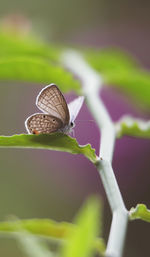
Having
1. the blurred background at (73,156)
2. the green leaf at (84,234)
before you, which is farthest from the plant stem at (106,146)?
the blurred background at (73,156)

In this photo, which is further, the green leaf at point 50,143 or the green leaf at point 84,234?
the green leaf at point 50,143

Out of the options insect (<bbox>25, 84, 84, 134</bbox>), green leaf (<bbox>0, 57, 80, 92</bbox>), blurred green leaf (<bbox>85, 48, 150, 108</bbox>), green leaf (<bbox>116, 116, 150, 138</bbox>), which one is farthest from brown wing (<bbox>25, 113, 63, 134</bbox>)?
blurred green leaf (<bbox>85, 48, 150, 108</bbox>)

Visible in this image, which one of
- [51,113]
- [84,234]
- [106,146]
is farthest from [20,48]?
[84,234]

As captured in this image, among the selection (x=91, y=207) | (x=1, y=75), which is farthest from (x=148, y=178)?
(x=91, y=207)

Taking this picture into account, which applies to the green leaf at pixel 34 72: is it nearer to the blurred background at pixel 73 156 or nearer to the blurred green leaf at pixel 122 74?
the blurred green leaf at pixel 122 74

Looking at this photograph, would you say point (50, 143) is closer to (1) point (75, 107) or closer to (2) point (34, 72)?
(1) point (75, 107)

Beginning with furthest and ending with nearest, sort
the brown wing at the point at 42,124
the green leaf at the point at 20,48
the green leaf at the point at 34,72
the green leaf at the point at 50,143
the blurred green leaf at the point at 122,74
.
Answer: the green leaf at the point at 20,48 → the blurred green leaf at the point at 122,74 → the green leaf at the point at 34,72 → the brown wing at the point at 42,124 → the green leaf at the point at 50,143

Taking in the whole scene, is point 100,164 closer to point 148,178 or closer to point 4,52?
point 4,52

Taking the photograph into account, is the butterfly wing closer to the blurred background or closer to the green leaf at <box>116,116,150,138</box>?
the green leaf at <box>116,116,150,138</box>
